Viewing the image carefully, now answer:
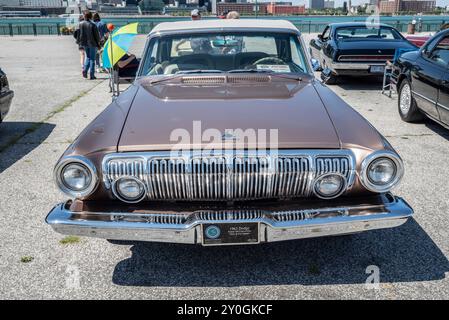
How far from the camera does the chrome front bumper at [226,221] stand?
271cm

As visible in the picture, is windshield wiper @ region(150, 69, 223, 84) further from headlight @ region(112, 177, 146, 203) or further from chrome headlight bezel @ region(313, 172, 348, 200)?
chrome headlight bezel @ region(313, 172, 348, 200)

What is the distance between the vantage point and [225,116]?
3.17 metres

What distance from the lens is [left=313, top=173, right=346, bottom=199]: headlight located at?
2830 millimetres

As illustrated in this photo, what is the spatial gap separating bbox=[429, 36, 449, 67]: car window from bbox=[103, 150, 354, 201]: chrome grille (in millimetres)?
4004

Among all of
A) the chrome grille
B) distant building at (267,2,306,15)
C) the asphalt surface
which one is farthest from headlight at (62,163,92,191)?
distant building at (267,2,306,15)

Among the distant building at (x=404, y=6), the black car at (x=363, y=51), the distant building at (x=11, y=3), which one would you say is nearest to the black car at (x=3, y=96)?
the black car at (x=363, y=51)

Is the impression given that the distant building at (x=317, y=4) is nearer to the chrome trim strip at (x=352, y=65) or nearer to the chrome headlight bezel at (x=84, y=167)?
the chrome trim strip at (x=352, y=65)

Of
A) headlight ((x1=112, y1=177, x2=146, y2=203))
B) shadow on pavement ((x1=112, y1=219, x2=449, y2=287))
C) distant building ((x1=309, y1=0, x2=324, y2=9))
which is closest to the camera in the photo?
headlight ((x1=112, y1=177, x2=146, y2=203))

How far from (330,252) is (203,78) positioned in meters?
1.87

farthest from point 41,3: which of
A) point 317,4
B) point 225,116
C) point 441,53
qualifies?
point 225,116

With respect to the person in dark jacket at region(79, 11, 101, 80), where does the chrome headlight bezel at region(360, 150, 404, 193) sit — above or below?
below

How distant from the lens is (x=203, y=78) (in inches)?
160

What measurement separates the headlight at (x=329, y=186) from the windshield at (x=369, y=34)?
863 centimetres

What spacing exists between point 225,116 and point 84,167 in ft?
3.32
